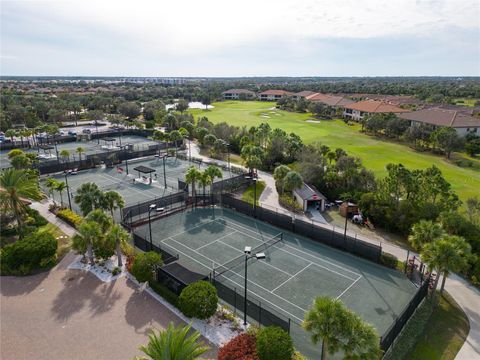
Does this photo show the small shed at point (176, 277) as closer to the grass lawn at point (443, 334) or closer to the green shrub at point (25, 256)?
the green shrub at point (25, 256)

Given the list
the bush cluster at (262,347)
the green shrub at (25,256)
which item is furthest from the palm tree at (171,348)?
the green shrub at (25,256)

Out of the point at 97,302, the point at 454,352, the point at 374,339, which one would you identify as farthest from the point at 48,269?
the point at 454,352

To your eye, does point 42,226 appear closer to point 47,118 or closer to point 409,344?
point 409,344

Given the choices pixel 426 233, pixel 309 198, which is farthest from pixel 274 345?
pixel 309 198

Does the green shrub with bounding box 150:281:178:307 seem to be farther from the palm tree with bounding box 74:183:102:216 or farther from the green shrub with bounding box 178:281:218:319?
the palm tree with bounding box 74:183:102:216

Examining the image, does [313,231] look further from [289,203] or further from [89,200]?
[89,200]

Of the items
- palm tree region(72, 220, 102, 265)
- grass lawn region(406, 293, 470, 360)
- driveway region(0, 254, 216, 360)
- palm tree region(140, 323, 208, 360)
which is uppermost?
palm tree region(140, 323, 208, 360)

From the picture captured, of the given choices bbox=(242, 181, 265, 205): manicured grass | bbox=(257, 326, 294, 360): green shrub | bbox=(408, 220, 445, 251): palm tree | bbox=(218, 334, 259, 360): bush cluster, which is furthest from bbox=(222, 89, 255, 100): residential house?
bbox=(257, 326, 294, 360): green shrub
